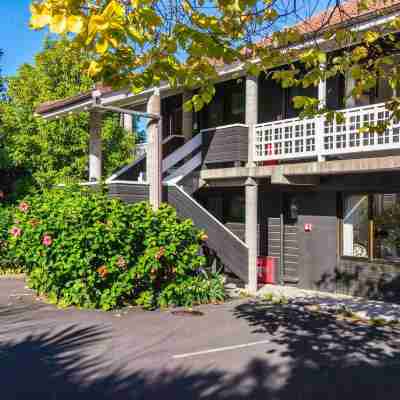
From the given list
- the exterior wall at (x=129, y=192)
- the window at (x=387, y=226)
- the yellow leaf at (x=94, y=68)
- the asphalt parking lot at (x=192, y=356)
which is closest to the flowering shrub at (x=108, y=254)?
the asphalt parking lot at (x=192, y=356)

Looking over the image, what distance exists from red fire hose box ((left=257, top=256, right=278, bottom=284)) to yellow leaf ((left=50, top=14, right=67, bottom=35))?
40.3ft

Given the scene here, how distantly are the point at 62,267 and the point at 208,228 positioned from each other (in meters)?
4.24

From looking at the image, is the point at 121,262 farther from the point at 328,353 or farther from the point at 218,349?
the point at 328,353

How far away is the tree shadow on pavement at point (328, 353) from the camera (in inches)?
245

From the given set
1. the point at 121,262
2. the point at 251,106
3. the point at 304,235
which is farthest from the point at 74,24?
the point at 304,235

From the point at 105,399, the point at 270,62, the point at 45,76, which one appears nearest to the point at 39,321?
the point at 105,399

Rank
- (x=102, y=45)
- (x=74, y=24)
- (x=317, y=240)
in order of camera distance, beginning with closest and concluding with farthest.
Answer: (x=74, y=24) < (x=102, y=45) < (x=317, y=240)

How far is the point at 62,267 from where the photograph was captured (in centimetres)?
1042

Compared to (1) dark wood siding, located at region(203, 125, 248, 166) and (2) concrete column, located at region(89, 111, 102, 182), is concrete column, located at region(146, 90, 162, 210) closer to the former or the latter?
(1) dark wood siding, located at region(203, 125, 248, 166)

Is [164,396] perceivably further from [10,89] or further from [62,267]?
[10,89]

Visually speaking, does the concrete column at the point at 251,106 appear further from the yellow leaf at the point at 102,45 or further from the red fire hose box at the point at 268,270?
the yellow leaf at the point at 102,45

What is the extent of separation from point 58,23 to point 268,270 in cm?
1234

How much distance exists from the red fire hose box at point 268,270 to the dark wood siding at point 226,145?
3.08m

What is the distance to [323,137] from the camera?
1226 centimetres
